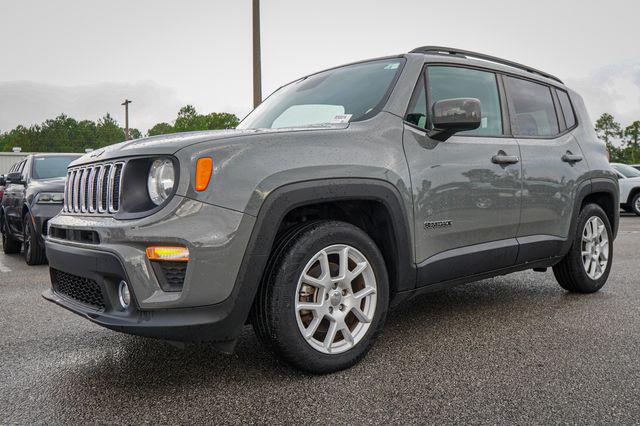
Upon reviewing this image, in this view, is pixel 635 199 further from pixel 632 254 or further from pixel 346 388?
pixel 346 388

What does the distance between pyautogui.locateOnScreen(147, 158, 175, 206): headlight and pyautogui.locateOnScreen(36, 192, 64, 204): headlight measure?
5142 millimetres

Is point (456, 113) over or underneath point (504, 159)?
over

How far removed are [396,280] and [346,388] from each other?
0.73m

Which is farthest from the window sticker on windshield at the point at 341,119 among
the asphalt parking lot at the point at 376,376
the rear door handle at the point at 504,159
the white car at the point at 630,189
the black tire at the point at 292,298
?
the white car at the point at 630,189

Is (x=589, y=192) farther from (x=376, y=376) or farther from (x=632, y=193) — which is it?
(x=632, y=193)

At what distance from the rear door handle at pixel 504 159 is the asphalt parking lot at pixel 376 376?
1119 millimetres

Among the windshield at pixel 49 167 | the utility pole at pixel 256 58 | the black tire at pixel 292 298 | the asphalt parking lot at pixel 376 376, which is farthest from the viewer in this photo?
the utility pole at pixel 256 58

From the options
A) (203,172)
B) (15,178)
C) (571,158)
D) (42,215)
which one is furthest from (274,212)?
(15,178)

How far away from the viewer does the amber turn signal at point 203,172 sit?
95.6 inches

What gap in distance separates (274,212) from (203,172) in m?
0.38

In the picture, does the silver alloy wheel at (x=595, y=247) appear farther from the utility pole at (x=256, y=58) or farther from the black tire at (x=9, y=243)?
the utility pole at (x=256, y=58)

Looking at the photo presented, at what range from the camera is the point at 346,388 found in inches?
104

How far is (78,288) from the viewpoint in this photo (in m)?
2.79

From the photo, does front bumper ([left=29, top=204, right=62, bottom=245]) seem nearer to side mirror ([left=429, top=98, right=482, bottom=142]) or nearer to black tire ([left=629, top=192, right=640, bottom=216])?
side mirror ([left=429, top=98, right=482, bottom=142])
